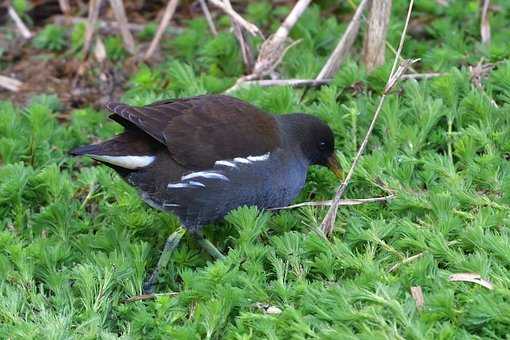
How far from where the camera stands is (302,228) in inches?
195

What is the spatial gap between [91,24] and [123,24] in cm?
25

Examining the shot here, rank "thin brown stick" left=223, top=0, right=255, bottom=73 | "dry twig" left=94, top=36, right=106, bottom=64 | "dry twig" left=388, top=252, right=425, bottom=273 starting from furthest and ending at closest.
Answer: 1. "dry twig" left=94, top=36, right=106, bottom=64
2. "thin brown stick" left=223, top=0, right=255, bottom=73
3. "dry twig" left=388, top=252, right=425, bottom=273

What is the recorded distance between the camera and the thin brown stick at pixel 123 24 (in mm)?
6922

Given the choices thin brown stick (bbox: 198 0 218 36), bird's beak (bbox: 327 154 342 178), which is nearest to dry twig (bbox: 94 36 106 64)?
thin brown stick (bbox: 198 0 218 36)

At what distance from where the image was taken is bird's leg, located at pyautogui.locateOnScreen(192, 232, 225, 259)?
16.0ft

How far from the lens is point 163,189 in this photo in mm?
4883

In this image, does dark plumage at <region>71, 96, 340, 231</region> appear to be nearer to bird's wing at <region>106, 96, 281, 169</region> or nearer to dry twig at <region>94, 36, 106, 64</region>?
bird's wing at <region>106, 96, 281, 169</region>

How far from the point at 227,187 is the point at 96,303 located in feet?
3.24

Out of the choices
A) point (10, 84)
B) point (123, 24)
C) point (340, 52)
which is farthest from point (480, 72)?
point (10, 84)

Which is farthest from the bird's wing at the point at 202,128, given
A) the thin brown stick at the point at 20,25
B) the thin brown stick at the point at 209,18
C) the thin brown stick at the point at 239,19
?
A: the thin brown stick at the point at 20,25

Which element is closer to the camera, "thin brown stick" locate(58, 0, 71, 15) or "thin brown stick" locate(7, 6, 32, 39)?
"thin brown stick" locate(7, 6, 32, 39)

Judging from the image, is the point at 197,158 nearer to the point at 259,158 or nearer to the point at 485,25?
the point at 259,158

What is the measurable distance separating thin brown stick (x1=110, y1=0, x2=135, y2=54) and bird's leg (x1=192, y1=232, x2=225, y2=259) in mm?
2540

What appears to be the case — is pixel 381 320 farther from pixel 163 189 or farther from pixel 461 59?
pixel 461 59
